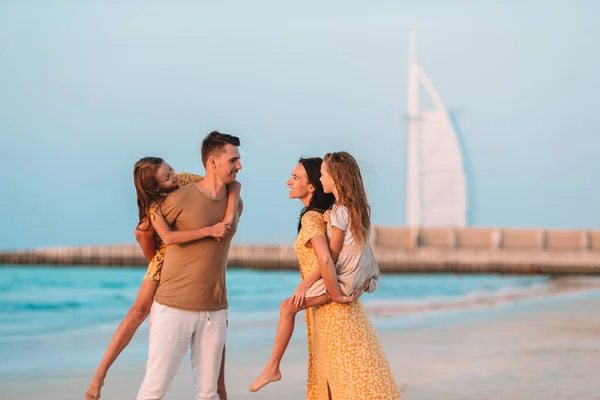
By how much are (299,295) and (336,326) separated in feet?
0.73

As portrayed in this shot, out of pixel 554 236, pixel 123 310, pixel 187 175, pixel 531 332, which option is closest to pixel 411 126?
pixel 554 236

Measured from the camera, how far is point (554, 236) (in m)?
39.3

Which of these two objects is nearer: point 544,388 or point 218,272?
point 218,272

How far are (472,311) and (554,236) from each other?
25.6m

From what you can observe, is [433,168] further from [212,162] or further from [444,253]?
[212,162]

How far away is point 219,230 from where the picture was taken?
4293 mm

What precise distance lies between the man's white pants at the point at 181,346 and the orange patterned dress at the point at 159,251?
130mm

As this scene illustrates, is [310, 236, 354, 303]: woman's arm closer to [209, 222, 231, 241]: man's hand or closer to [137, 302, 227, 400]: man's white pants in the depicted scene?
[209, 222, 231, 241]: man's hand

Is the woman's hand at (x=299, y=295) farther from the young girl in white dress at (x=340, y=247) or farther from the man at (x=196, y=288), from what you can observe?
the man at (x=196, y=288)

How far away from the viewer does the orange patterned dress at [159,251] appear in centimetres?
441

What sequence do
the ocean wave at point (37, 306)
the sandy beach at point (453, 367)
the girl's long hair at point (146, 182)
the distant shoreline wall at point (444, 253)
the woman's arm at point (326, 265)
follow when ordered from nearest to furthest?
the woman's arm at point (326, 265) → the girl's long hair at point (146, 182) → the sandy beach at point (453, 367) → the ocean wave at point (37, 306) → the distant shoreline wall at point (444, 253)

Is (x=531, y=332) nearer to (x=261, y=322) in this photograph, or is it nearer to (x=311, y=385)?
(x=261, y=322)

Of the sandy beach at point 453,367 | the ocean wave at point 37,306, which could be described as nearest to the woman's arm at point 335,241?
the sandy beach at point 453,367

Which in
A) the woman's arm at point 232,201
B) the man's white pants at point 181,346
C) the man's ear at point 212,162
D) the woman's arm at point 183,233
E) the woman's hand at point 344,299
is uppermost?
the man's ear at point 212,162
